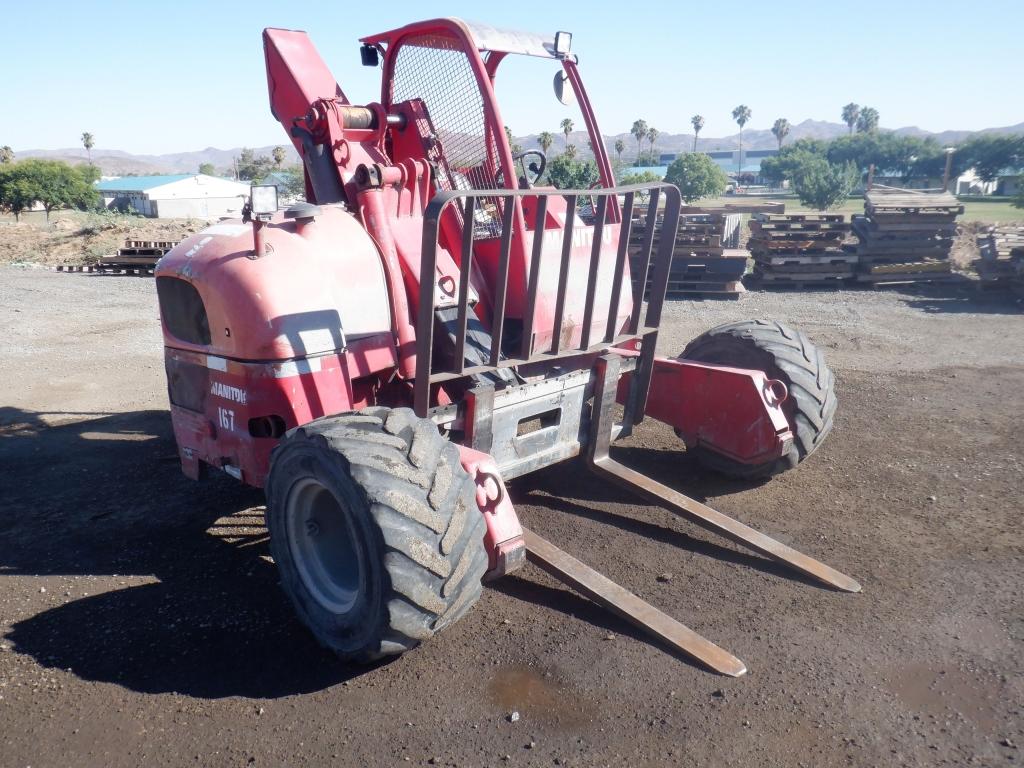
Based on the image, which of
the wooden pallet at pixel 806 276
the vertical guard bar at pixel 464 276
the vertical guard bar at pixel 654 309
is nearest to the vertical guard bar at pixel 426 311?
the vertical guard bar at pixel 464 276

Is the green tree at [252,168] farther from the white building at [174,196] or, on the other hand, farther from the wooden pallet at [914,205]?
the wooden pallet at [914,205]

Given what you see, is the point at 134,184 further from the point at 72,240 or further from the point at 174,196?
the point at 72,240

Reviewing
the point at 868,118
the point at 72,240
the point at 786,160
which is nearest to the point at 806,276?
the point at 72,240

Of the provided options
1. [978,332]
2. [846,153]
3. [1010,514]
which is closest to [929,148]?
[846,153]

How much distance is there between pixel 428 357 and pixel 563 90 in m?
2.40

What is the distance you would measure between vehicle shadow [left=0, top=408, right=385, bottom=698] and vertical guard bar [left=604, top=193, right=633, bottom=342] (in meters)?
2.49

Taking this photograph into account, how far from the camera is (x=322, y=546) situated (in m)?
3.98

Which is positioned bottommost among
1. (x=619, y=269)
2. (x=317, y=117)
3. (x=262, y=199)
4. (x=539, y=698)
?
(x=539, y=698)

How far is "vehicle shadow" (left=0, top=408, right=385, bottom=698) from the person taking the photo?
367cm

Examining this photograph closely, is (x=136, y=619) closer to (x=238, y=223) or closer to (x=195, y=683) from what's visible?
(x=195, y=683)

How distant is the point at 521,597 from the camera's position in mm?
4254

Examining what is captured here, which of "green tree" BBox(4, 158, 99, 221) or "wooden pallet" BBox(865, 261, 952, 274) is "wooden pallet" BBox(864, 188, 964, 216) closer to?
"wooden pallet" BBox(865, 261, 952, 274)

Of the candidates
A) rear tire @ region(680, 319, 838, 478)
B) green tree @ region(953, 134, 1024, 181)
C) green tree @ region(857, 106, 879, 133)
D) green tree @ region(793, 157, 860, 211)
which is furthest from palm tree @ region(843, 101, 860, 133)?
rear tire @ region(680, 319, 838, 478)

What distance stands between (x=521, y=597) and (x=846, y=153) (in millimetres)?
94816
